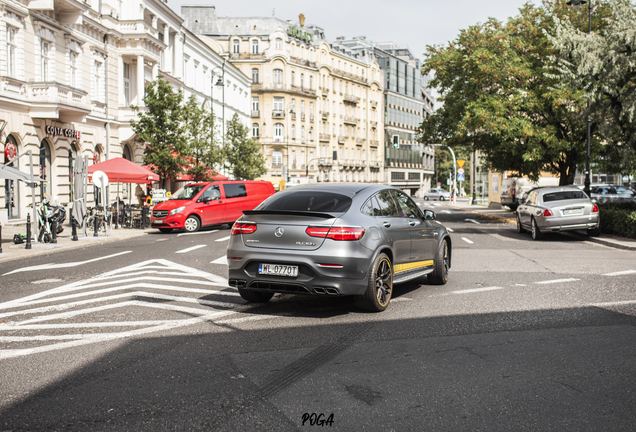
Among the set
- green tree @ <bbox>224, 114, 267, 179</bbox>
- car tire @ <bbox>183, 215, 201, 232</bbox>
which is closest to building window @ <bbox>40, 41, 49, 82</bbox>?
car tire @ <bbox>183, 215, 201, 232</bbox>

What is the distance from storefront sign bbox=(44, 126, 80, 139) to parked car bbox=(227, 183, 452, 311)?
2148cm

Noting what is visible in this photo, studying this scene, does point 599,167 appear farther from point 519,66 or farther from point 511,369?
point 511,369

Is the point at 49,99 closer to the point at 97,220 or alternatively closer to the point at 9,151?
the point at 9,151

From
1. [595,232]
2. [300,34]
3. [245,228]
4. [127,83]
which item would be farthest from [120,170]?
[300,34]

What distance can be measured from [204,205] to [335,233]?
17788mm

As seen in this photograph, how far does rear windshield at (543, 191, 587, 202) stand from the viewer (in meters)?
19.5

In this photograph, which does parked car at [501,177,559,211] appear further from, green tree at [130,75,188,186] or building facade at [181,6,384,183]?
building facade at [181,6,384,183]

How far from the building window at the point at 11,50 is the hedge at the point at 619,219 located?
2217 cm

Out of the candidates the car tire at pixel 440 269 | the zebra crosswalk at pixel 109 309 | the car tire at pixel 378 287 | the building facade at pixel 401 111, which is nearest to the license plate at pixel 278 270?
the zebra crosswalk at pixel 109 309

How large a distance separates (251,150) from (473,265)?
41908 millimetres

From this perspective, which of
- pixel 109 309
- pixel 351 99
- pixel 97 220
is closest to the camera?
pixel 109 309

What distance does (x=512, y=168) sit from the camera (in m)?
30.8

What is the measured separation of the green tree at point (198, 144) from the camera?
32031 mm

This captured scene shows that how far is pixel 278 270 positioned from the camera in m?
7.27
